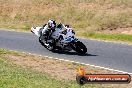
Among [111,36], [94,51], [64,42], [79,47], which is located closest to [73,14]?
[111,36]

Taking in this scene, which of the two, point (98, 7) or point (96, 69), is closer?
point (96, 69)

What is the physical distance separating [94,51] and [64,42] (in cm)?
166

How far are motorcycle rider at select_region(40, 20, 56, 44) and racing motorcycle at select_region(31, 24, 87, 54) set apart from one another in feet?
0.47

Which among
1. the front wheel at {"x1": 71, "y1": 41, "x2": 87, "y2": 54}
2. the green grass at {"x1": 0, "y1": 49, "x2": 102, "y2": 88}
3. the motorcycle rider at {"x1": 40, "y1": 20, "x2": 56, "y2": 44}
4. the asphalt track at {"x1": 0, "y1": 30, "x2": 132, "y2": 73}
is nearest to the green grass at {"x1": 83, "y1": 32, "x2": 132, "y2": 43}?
the asphalt track at {"x1": 0, "y1": 30, "x2": 132, "y2": 73}

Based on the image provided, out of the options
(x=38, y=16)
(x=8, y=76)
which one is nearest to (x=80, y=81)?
(x=8, y=76)

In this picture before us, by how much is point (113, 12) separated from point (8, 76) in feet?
74.7

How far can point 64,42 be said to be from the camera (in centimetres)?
1870

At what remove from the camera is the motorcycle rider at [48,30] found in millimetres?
19133

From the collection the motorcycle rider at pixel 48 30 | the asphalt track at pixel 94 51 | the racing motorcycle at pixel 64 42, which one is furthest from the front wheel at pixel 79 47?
the motorcycle rider at pixel 48 30

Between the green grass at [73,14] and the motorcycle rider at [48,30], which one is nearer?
the motorcycle rider at [48,30]

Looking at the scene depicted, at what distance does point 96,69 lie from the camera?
47.1ft

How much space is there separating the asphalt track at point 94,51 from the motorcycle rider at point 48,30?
63cm

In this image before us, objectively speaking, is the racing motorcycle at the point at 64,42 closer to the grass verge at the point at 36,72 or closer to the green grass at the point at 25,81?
the grass verge at the point at 36,72

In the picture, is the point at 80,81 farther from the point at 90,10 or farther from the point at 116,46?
the point at 90,10
